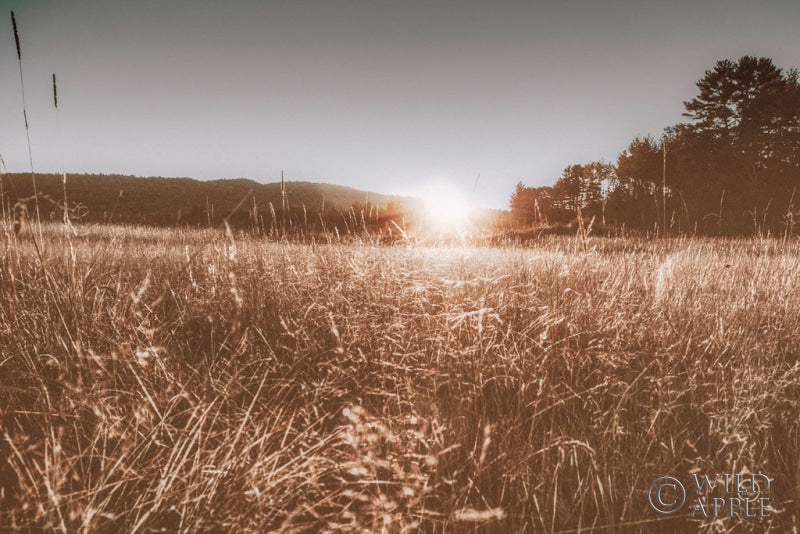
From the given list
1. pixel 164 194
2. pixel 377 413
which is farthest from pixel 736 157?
pixel 164 194

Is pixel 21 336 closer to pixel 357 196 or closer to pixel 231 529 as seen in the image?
pixel 231 529

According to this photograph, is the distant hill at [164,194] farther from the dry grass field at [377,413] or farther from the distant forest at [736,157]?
the dry grass field at [377,413]

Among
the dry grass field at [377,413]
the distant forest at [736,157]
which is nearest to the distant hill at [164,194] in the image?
the distant forest at [736,157]

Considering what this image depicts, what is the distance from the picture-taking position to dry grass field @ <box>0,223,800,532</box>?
1.20 meters

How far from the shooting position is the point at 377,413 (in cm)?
173

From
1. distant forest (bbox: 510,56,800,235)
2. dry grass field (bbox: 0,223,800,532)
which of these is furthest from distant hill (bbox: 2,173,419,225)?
dry grass field (bbox: 0,223,800,532)

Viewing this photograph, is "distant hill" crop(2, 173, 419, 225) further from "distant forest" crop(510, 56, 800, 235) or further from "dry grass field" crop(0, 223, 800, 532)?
"dry grass field" crop(0, 223, 800, 532)

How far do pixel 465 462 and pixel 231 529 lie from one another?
78 cm

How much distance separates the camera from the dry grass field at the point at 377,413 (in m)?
1.20

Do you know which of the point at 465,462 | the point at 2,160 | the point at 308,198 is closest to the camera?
the point at 465,462

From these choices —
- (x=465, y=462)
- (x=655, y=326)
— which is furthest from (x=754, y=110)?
(x=465, y=462)

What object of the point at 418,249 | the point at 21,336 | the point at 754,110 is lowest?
the point at 21,336

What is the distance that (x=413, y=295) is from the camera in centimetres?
274

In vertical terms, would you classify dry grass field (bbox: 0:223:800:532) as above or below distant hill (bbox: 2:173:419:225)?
below
